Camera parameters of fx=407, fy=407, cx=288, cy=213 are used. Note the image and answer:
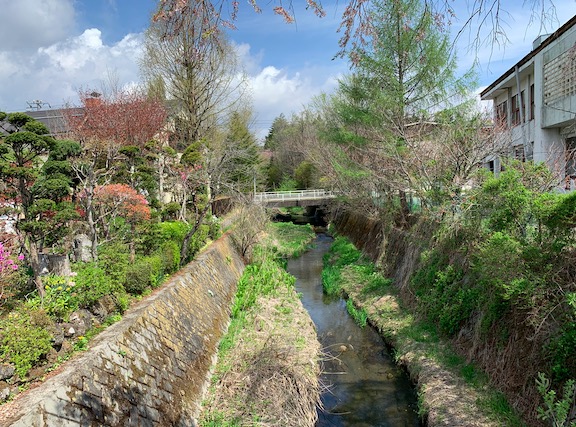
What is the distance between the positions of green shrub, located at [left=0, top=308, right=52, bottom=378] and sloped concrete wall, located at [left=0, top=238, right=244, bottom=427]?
0.39 m

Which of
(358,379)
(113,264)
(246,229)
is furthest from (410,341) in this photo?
(246,229)

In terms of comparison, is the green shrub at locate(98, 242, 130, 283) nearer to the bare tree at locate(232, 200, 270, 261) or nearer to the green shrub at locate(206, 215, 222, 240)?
the green shrub at locate(206, 215, 222, 240)

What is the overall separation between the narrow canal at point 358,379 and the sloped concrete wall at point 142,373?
2875 mm

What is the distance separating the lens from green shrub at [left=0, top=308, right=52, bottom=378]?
16.8 ft

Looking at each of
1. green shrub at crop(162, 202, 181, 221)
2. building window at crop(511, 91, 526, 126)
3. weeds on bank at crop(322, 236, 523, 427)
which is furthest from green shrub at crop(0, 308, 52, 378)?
building window at crop(511, 91, 526, 126)

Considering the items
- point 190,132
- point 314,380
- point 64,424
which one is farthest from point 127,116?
point 64,424

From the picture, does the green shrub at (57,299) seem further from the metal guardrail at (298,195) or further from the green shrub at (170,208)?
the metal guardrail at (298,195)

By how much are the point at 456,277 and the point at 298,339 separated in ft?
14.3

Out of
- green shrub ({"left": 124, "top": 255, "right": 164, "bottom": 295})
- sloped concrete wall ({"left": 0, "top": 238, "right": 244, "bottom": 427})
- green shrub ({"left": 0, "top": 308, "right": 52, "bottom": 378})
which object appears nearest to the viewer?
sloped concrete wall ({"left": 0, "top": 238, "right": 244, "bottom": 427})

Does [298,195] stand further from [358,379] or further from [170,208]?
[358,379]

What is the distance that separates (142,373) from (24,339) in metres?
1.78

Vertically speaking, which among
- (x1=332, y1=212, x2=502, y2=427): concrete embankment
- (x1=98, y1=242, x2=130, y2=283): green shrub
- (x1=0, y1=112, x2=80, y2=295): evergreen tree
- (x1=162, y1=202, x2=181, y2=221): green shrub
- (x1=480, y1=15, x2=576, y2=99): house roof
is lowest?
(x1=332, y1=212, x2=502, y2=427): concrete embankment

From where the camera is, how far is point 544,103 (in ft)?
52.5

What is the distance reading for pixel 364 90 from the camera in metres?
17.8
